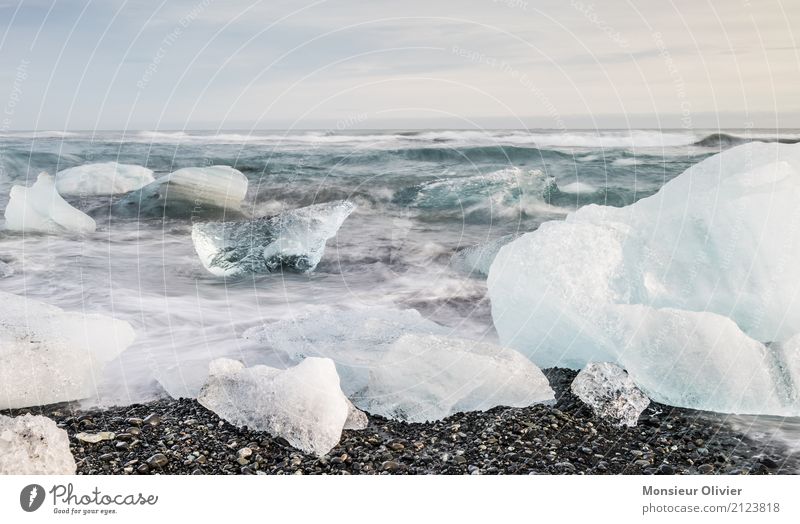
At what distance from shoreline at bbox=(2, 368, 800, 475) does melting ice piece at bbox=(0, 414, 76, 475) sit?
13 cm

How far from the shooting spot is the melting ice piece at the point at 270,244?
24.3 ft

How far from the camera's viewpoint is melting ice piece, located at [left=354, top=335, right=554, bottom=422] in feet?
14.0

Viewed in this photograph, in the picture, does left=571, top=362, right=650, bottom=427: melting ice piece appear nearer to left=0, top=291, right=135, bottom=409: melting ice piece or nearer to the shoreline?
the shoreline

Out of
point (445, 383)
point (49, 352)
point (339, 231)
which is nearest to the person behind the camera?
point (445, 383)

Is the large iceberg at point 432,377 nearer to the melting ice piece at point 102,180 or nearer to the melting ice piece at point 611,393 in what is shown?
the melting ice piece at point 611,393

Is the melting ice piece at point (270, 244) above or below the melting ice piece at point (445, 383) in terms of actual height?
above

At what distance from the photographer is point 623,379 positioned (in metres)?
4.38

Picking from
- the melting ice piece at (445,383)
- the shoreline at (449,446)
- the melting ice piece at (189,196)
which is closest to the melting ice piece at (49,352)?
the shoreline at (449,446)

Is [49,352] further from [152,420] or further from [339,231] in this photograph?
[339,231]

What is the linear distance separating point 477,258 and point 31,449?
18.6 feet

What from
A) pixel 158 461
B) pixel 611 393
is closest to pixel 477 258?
pixel 611 393

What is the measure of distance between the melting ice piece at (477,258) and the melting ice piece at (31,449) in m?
5.07

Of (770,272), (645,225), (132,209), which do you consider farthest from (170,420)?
(132,209)

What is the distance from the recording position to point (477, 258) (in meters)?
8.24
